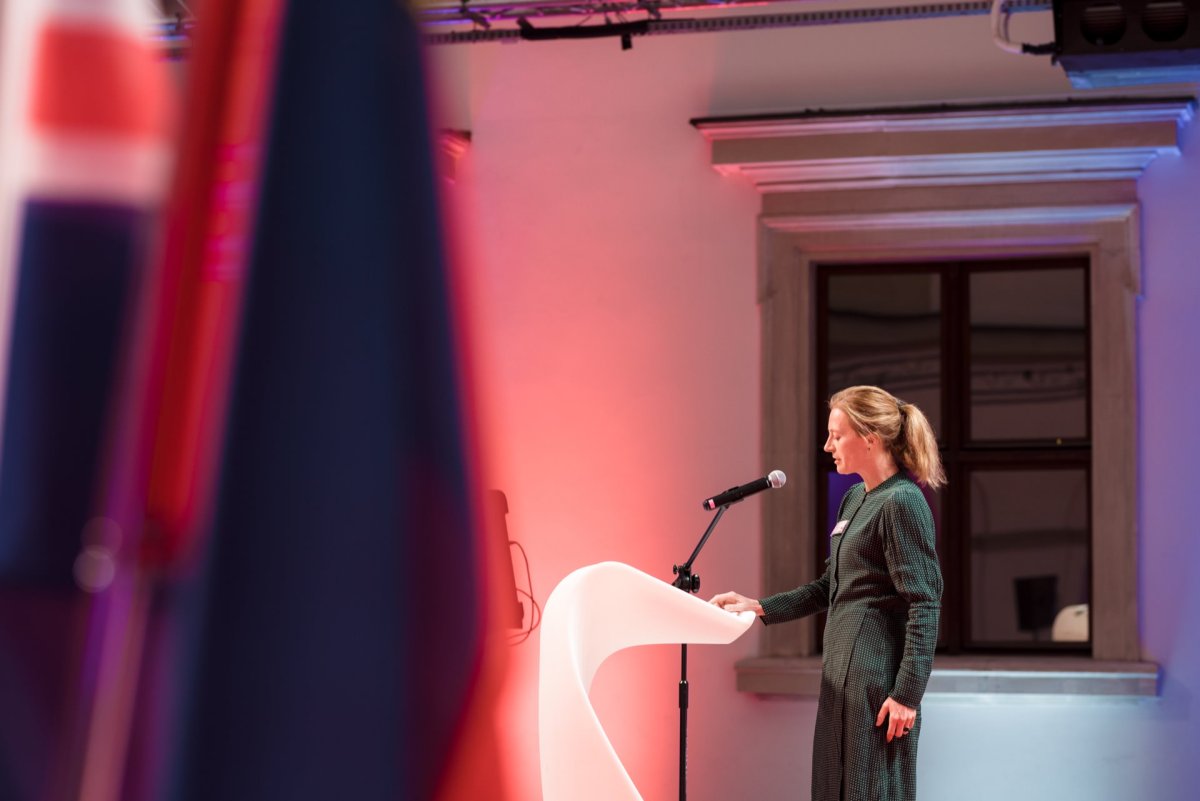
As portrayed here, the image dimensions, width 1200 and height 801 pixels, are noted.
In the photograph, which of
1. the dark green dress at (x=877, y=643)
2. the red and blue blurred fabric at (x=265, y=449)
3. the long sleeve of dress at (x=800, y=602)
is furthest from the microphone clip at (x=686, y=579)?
the red and blue blurred fabric at (x=265, y=449)

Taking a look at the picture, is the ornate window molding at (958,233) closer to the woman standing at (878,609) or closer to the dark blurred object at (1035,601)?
the dark blurred object at (1035,601)

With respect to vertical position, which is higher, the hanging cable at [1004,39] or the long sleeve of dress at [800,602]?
the hanging cable at [1004,39]

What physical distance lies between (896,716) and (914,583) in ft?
1.20

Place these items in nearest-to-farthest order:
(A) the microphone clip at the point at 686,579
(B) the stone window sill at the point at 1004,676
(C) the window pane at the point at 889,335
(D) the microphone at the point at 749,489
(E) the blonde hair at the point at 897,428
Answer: (E) the blonde hair at the point at 897,428 < (D) the microphone at the point at 749,489 < (A) the microphone clip at the point at 686,579 < (B) the stone window sill at the point at 1004,676 < (C) the window pane at the point at 889,335

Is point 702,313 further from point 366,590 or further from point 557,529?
point 366,590

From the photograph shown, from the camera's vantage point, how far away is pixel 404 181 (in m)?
0.51

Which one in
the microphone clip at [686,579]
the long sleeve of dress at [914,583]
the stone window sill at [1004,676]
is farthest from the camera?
the stone window sill at [1004,676]

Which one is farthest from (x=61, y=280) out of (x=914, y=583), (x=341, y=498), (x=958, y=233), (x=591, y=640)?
(x=958, y=233)

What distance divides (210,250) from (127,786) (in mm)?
194

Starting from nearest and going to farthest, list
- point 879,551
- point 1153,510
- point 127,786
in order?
1. point 127,786
2. point 879,551
3. point 1153,510

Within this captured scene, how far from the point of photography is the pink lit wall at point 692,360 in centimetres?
515

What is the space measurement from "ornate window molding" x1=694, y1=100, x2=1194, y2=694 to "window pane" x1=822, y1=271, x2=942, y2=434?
130mm

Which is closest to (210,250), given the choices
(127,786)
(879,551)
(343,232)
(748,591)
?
(343,232)

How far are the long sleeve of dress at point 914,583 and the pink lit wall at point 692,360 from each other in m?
1.72
